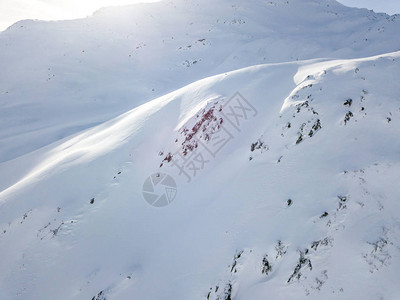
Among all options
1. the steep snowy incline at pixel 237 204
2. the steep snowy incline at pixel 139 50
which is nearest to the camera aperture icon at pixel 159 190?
the steep snowy incline at pixel 237 204

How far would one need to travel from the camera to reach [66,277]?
8367 millimetres

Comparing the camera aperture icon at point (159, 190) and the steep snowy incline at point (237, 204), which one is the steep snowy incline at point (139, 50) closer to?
the steep snowy incline at point (237, 204)

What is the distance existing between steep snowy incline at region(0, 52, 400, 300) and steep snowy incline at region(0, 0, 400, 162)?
449 inches

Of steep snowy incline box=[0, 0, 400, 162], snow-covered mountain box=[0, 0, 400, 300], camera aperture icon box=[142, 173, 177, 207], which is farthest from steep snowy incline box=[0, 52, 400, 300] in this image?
steep snowy incline box=[0, 0, 400, 162]

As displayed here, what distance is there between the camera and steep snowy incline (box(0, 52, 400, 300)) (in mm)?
5895

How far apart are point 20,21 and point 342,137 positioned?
52.8 metres

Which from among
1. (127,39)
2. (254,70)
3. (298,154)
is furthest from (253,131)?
(127,39)

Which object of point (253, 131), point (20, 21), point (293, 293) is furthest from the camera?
point (20, 21)

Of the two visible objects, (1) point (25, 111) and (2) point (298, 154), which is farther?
(1) point (25, 111)

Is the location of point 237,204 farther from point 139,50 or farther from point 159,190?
point 139,50

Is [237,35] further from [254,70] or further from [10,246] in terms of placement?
[10,246]

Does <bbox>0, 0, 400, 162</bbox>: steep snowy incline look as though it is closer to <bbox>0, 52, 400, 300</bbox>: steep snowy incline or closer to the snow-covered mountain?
the snow-covered mountain

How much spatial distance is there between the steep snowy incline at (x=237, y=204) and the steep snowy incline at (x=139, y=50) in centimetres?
1139

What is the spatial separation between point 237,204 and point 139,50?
101 ft
